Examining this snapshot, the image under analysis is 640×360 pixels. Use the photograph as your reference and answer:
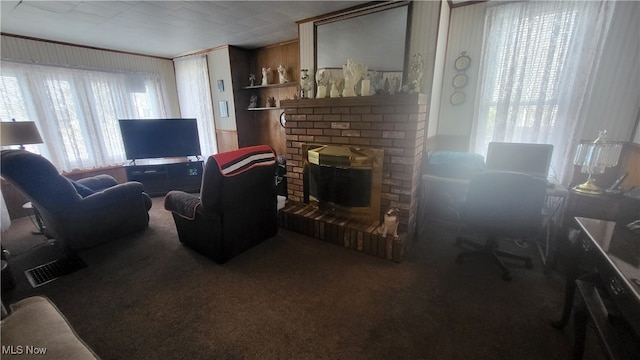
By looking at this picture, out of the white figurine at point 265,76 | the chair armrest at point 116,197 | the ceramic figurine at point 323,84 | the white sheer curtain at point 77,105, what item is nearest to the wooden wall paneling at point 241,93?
the white figurine at point 265,76

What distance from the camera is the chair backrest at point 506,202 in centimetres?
171

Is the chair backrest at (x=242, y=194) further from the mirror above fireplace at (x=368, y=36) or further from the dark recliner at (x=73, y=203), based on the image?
the mirror above fireplace at (x=368, y=36)

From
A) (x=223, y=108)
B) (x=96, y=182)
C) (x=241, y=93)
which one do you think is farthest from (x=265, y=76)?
(x=96, y=182)

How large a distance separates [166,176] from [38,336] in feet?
11.9

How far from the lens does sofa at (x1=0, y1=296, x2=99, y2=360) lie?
0.80 metres

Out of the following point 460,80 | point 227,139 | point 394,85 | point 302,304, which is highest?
point 460,80

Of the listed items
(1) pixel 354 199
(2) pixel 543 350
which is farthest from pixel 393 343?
(1) pixel 354 199

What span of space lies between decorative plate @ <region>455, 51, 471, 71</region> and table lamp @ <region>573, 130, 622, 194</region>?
130 cm

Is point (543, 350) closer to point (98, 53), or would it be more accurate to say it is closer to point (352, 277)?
point (352, 277)

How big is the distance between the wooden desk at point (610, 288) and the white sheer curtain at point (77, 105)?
19.3ft

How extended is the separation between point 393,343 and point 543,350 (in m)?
0.82

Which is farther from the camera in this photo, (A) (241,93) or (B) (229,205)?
(A) (241,93)

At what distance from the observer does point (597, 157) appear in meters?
2.00

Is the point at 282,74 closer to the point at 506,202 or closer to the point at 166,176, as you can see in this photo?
the point at 166,176
